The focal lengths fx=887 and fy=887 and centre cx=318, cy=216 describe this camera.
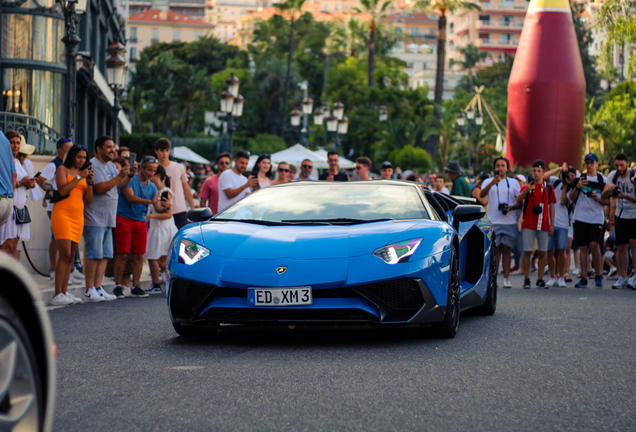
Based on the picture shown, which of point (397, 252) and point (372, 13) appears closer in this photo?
point (397, 252)

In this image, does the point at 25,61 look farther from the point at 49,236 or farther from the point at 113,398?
the point at 113,398

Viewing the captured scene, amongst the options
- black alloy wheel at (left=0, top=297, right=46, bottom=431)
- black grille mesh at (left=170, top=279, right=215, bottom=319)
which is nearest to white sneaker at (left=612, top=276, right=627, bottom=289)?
black grille mesh at (left=170, top=279, right=215, bottom=319)

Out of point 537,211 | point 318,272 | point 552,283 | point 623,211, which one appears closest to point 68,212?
point 318,272

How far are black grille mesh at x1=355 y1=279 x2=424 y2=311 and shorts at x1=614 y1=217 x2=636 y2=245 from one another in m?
7.27

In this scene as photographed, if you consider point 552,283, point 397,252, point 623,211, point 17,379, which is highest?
point 17,379

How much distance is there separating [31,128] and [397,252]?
1449 cm

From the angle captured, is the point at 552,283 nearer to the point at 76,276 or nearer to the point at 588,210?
the point at 588,210

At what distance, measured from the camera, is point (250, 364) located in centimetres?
566

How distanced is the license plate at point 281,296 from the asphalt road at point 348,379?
343 millimetres

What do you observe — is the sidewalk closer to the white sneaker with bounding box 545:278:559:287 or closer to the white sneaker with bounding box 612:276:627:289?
the white sneaker with bounding box 545:278:559:287

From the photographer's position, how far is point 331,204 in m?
7.38

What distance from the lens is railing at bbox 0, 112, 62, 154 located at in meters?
18.5

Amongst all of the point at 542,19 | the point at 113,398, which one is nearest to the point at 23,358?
the point at 113,398

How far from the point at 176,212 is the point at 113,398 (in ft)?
24.3
